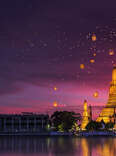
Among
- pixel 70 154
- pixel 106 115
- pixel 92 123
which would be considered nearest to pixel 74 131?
pixel 92 123

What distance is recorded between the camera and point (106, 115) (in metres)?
120

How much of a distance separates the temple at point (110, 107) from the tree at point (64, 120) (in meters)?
8.21

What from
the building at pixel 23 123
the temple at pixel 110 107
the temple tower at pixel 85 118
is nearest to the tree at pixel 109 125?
the temple at pixel 110 107

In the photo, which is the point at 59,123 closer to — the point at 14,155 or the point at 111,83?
the point at 111,83

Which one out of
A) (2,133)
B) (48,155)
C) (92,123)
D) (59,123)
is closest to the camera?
(48,155)

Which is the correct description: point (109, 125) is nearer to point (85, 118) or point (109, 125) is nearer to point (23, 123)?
point (85, 118)

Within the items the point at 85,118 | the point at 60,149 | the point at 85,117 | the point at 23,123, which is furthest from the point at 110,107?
the point at 60,149

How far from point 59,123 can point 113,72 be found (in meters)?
27.6

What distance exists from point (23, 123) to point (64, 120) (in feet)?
78.3

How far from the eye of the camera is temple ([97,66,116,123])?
4682 inches

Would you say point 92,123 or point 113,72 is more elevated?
point 113,72

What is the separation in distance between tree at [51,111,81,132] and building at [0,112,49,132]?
8456mm

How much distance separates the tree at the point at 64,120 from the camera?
110 m

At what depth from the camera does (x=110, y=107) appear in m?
121
